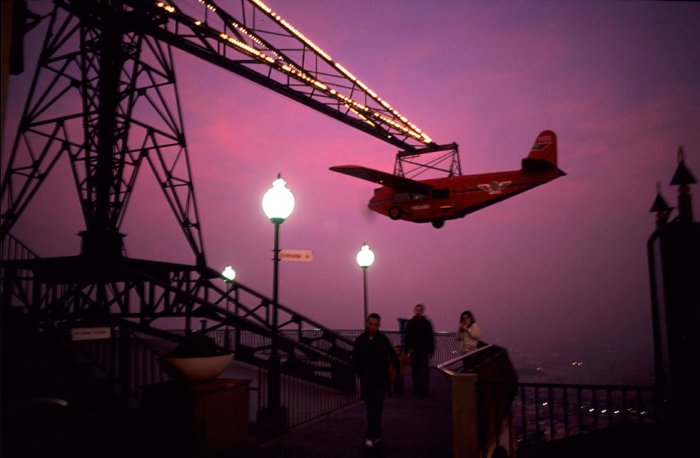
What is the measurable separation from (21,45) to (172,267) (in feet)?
48.5

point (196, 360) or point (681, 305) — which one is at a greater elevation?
point (681, 305)

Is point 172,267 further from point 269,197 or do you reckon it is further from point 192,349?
point 192,349

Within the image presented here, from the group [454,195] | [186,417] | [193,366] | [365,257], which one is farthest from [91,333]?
[454,195]

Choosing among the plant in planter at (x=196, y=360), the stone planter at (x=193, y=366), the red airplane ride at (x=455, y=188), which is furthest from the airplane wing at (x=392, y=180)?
the stone planter at (x=193, y=366)

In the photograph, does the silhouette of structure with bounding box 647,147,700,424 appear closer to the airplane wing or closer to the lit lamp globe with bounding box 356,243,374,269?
the lit lamp globe with bounding box 356,243,374,269

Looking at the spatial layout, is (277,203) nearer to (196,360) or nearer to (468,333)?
(196,360)

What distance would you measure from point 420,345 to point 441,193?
1172 cm

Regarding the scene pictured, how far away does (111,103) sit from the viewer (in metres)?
16.4

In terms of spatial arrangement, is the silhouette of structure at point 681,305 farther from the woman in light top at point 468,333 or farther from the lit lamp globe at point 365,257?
the lit lamp globe at point 365,257

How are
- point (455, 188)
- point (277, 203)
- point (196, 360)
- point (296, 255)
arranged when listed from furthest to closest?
point (455, 188) → point (296, 255) → point (277, 203) → point (196, 360)

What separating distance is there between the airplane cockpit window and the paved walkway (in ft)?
41.0

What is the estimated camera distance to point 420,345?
41.9 feet

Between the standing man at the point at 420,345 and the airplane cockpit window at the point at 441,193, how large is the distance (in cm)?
1086

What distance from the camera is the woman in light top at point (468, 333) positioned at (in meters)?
12.2
